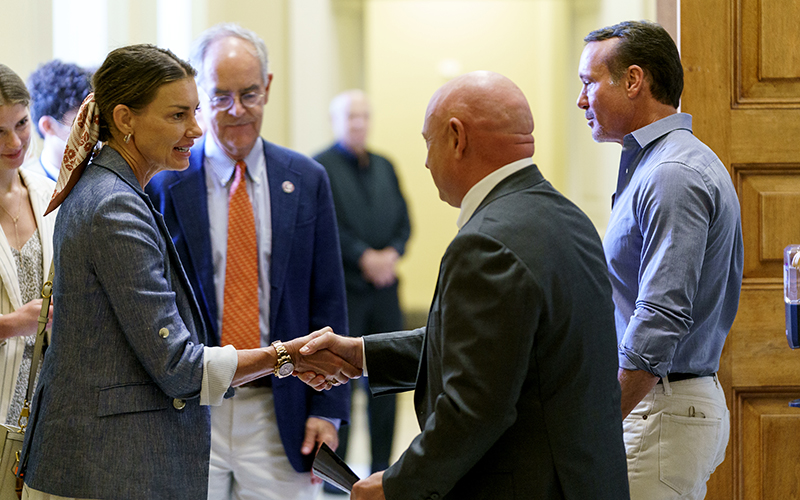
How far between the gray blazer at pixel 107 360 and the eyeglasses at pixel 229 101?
666 millimetres

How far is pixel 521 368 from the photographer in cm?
122

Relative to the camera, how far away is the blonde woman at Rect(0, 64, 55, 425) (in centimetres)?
189

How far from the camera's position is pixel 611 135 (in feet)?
6.41

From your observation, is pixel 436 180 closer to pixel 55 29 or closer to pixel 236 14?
pixel 55 29

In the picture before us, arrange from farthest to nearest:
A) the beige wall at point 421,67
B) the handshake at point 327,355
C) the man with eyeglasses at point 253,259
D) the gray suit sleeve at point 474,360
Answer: the beige wall at point 421,67 → the man with eyeglasses at point 253,259 → the handshake at point 327,355 → the gray suit sleeve at point 474,360

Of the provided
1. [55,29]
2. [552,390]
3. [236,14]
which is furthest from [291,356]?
[236,14]

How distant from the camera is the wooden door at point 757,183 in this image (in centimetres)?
220

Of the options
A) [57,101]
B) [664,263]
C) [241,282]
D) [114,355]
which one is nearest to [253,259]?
[241,282]

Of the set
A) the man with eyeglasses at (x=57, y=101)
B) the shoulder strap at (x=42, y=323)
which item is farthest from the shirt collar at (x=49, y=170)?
the shoulder strap at (x=42, y=323)

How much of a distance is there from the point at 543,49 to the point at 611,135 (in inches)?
220

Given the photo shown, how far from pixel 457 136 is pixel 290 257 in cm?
84

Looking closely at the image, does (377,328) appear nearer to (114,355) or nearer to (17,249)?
(17,249)

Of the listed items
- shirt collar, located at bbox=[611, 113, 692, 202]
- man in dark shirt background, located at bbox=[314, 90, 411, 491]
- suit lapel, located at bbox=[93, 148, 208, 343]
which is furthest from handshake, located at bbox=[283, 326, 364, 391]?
man in dark shirt background, located at bbox=[314, 90, 411, 491]

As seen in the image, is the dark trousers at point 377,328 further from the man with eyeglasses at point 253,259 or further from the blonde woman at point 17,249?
the blonde woman at point 17,249
